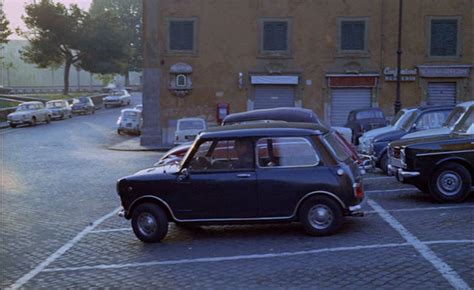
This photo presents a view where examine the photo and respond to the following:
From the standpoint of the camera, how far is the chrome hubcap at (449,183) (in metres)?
11.4

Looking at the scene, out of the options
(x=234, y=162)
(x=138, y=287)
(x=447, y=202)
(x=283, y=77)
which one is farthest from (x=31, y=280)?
(x=283, y=77)

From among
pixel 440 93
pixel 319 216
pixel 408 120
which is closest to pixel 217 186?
pixel 319 216

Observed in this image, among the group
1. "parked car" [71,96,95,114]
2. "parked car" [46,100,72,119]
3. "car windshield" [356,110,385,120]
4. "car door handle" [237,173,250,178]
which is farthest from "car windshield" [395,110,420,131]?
"parked car" [71,96,95,114]

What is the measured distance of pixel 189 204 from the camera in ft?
30.8

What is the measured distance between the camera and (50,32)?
6525 centimetres

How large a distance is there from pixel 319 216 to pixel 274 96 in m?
23.8

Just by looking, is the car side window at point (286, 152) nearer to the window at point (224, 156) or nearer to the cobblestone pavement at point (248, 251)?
the window at point (224, 156)

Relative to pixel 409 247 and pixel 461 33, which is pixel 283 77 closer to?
pixel 461 33

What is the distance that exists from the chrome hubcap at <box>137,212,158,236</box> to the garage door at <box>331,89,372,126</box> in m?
23.9

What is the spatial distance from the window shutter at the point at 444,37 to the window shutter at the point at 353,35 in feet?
11.1

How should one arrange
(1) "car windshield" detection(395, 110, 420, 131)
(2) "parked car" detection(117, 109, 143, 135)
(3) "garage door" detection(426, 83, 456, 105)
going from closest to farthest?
(1) "car windshield" detection(395, 110, 420, 131) < (3) "garage door" detection(426, 83, 456, 105) < (2) "parked car" detection(117, 109, 143, 135)

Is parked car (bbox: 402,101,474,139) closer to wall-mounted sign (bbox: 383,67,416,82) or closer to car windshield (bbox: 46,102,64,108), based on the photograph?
wall-mounted sign (bbox: 383,67,416,82)

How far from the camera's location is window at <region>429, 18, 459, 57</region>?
31.5 m

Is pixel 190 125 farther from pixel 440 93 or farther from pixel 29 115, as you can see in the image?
pixel 29 115
